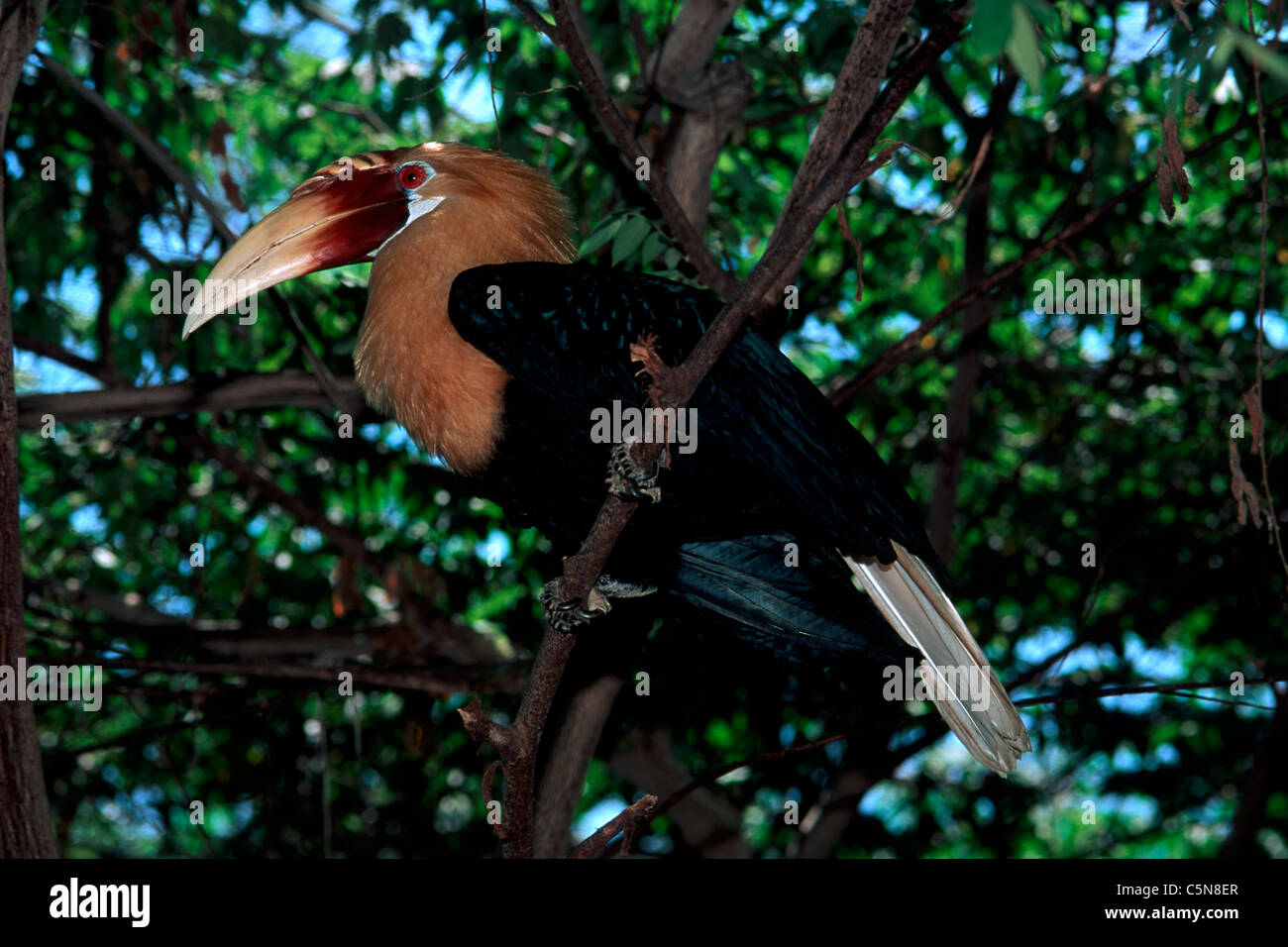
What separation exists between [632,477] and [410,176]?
1.41m

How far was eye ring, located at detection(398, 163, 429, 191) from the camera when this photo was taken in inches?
131

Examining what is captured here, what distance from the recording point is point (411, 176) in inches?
131

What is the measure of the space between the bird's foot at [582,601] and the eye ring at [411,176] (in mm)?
1191

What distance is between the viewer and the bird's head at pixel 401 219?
10.2 feet

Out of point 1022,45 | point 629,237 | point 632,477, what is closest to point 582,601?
point 632,477

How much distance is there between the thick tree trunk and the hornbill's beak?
0.42 meters

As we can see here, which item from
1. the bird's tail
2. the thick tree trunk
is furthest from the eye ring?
the bird's tail

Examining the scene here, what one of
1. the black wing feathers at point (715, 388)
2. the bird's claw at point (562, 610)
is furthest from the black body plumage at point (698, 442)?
the bird's claw at point (562, 610)

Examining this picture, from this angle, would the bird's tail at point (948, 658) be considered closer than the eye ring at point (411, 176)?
Yes

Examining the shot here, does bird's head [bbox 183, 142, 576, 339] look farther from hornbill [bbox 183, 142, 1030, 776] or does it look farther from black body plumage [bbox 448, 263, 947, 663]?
black body plumage [bbox 448, 263, 947, 663]

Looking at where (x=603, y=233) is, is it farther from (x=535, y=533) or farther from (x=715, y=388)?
(x=535, y=533)

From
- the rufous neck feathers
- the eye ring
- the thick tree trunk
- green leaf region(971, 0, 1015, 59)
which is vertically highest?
the eye ring

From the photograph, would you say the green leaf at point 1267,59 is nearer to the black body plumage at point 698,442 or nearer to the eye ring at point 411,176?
the black body plumage at point 698,442

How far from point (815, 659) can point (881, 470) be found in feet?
1.78
